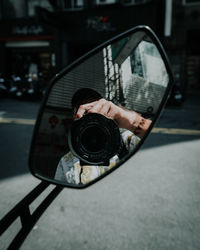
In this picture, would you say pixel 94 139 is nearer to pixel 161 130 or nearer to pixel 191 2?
pixel 161 130

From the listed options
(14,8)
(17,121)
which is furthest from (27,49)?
(17,121)

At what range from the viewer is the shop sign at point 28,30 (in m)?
12.1

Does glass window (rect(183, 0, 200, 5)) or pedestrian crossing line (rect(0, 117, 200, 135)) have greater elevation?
glass window (rect(183, 0, 200, 5))

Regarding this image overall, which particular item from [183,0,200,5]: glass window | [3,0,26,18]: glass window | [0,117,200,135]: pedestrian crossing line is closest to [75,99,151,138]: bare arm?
[0,117,200,135]: pedestrian crossing line

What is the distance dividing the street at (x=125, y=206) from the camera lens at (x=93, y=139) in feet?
4.09

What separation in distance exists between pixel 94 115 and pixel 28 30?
44.6 ft

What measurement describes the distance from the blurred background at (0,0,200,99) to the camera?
28.5 feet

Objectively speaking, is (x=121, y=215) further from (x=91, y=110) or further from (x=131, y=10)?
(x=131, y=10)

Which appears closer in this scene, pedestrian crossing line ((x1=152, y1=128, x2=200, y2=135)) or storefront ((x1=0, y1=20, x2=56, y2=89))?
pedestrian crossing line ((x1=152, y1=128, x2=200, y2=135))

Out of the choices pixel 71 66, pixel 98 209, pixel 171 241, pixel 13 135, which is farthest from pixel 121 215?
pixel 13 135

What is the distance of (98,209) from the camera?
1950mm

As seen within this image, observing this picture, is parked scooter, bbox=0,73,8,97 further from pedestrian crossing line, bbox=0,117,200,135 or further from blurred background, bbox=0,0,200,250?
pedestrian crossing line, bbox=0,117,200,135

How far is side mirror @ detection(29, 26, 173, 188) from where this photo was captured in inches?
22.7

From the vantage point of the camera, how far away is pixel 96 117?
576mm
